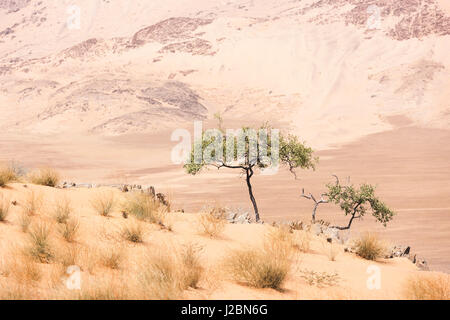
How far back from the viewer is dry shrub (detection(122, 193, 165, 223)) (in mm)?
10555

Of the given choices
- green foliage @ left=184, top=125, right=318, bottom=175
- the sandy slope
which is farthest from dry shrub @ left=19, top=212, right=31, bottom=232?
green foliage @ left=184, top=125, right=318, bottom=175

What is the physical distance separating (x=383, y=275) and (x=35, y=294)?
17.8 ft

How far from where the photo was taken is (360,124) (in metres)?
67.4

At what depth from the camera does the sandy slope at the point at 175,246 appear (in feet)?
20.7

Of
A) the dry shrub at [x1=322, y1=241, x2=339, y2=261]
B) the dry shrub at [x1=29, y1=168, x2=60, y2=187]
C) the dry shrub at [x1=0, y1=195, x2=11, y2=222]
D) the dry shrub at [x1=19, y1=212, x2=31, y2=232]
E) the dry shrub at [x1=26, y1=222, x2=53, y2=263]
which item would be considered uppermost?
the dry shrub at [x1=29, y1=168, x2=60, y2=187]

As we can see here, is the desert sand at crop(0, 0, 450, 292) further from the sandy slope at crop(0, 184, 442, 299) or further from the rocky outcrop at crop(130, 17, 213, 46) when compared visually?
the sandy slope at crop(0, 184, 442, 299)

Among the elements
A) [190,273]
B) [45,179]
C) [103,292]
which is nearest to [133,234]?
[190,273]

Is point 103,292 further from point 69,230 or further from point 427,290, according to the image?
point 427,290

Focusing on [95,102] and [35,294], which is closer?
[35,294]

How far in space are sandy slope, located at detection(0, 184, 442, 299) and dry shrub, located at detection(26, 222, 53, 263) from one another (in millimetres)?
140

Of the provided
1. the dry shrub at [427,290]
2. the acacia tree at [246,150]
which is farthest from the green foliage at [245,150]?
the dry shrub at [427,290]

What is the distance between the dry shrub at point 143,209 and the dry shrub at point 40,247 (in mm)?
3049
